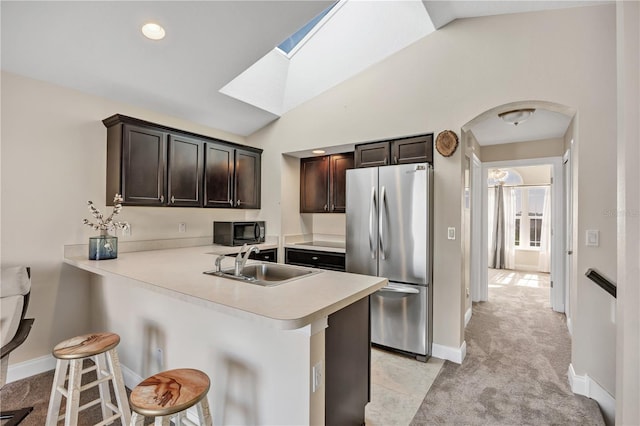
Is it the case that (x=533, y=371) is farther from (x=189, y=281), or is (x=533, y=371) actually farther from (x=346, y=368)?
(x=189, y=281)

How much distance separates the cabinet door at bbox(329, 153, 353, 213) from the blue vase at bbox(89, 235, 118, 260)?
247cm

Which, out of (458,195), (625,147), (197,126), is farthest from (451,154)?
(197,126)

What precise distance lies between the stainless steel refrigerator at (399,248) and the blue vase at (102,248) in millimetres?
2276

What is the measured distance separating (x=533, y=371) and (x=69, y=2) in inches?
178

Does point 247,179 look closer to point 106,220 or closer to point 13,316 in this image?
point 106,220

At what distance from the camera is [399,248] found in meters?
2.94

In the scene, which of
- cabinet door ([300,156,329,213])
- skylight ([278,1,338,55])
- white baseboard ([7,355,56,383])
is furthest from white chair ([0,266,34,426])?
skylight ([278,1,338,55])

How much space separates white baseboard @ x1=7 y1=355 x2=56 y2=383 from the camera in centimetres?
248

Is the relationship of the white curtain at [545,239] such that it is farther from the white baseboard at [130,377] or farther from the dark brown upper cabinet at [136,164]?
the white baseboard at [130,377]

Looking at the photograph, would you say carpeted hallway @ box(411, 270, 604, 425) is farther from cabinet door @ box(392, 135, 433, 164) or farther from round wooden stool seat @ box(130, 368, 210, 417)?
cabinet door @ box(392, 135, 433, 164)

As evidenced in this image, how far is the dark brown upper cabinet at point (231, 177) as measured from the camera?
3.62 m

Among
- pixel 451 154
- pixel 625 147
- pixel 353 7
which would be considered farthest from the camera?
pixel 353 7

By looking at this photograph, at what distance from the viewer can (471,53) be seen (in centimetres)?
274

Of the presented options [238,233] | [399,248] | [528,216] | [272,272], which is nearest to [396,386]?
[399,248]
